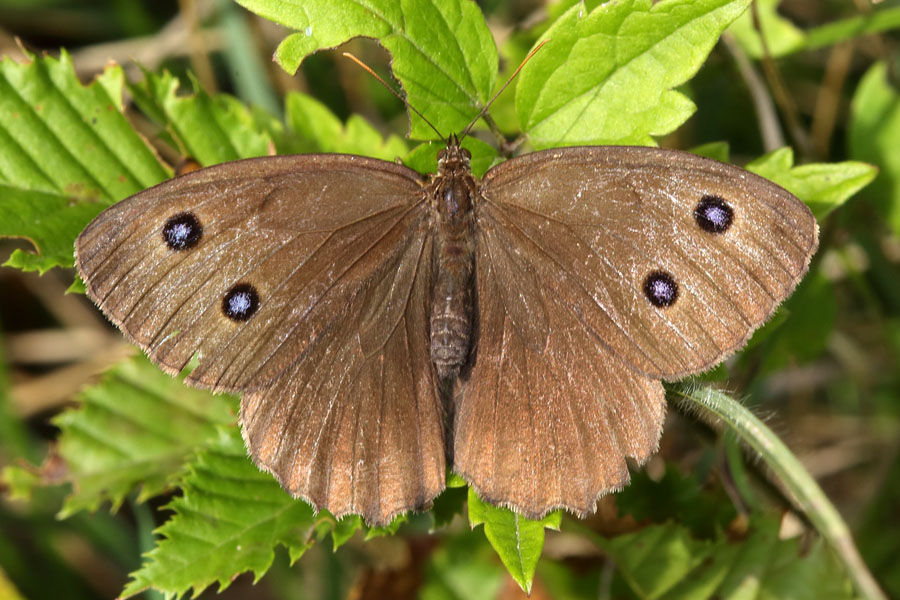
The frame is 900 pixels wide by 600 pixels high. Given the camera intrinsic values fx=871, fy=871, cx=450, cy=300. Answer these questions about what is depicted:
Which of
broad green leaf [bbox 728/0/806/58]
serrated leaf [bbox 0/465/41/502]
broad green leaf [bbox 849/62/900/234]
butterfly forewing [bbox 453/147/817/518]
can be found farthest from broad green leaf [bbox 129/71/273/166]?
broad green leaf [bbox 849/62/900/234]

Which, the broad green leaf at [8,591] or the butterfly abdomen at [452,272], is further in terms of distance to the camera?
the broad green leaf at [8,591]

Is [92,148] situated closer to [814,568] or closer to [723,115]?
[814,568]

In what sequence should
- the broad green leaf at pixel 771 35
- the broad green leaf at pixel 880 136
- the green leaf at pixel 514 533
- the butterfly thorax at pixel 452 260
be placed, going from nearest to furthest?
the green leaf at pixel 514 533, the butterfly thorax at pixel 452 260, the broad green leaf at pixel 880 136, the broad green leaf at pixel 771 35

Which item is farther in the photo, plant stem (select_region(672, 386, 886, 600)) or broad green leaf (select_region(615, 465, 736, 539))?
broad green leaf (select_region(615, 465, 736, 539))

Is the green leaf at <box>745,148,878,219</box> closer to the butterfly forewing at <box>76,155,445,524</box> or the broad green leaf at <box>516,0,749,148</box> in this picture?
the broad green leaf at <box>516,0,749,148</box>

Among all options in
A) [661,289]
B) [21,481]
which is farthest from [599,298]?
[21,481]

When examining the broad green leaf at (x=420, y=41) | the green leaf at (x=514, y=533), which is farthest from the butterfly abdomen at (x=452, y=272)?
the green leaf at (x=514, y=533)

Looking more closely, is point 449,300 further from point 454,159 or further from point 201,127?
point 201,127

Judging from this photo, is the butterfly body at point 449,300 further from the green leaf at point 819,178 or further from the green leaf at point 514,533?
the green leaf at point 819,178
